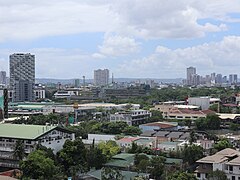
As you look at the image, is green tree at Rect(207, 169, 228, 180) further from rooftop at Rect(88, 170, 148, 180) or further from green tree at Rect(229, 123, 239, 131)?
green tree at Rect(229, 123, 239, 131)

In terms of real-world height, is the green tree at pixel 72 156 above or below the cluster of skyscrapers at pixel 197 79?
below

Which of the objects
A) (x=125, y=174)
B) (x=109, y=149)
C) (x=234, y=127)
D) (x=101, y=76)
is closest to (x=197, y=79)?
(x=101, y=76)

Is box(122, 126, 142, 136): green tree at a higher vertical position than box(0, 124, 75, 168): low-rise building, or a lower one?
lower

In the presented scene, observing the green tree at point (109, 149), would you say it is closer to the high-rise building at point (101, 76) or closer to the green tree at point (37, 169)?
the green tree at point (37, 169)

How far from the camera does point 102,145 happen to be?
65.0 ft

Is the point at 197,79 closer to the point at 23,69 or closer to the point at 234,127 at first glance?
the point at 23,69

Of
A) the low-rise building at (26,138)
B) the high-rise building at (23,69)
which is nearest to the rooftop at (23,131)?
the low-rise building at (26,138)

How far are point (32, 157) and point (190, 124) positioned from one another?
20464 mm

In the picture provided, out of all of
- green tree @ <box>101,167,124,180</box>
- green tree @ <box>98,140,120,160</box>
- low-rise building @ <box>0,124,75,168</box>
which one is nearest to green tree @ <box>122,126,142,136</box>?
green tree @ <box>98,140,120,160</box>

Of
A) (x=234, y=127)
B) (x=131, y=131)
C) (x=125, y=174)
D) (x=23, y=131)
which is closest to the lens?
(x=125, y=174)

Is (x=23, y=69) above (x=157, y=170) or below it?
above

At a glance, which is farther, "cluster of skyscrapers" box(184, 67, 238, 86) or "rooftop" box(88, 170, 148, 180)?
"cluster of skyscrapers" box(184, 67, 238, 86)

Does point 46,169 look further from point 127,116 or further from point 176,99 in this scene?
point 176,99

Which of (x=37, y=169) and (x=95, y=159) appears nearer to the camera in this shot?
(x=37, y=169)
